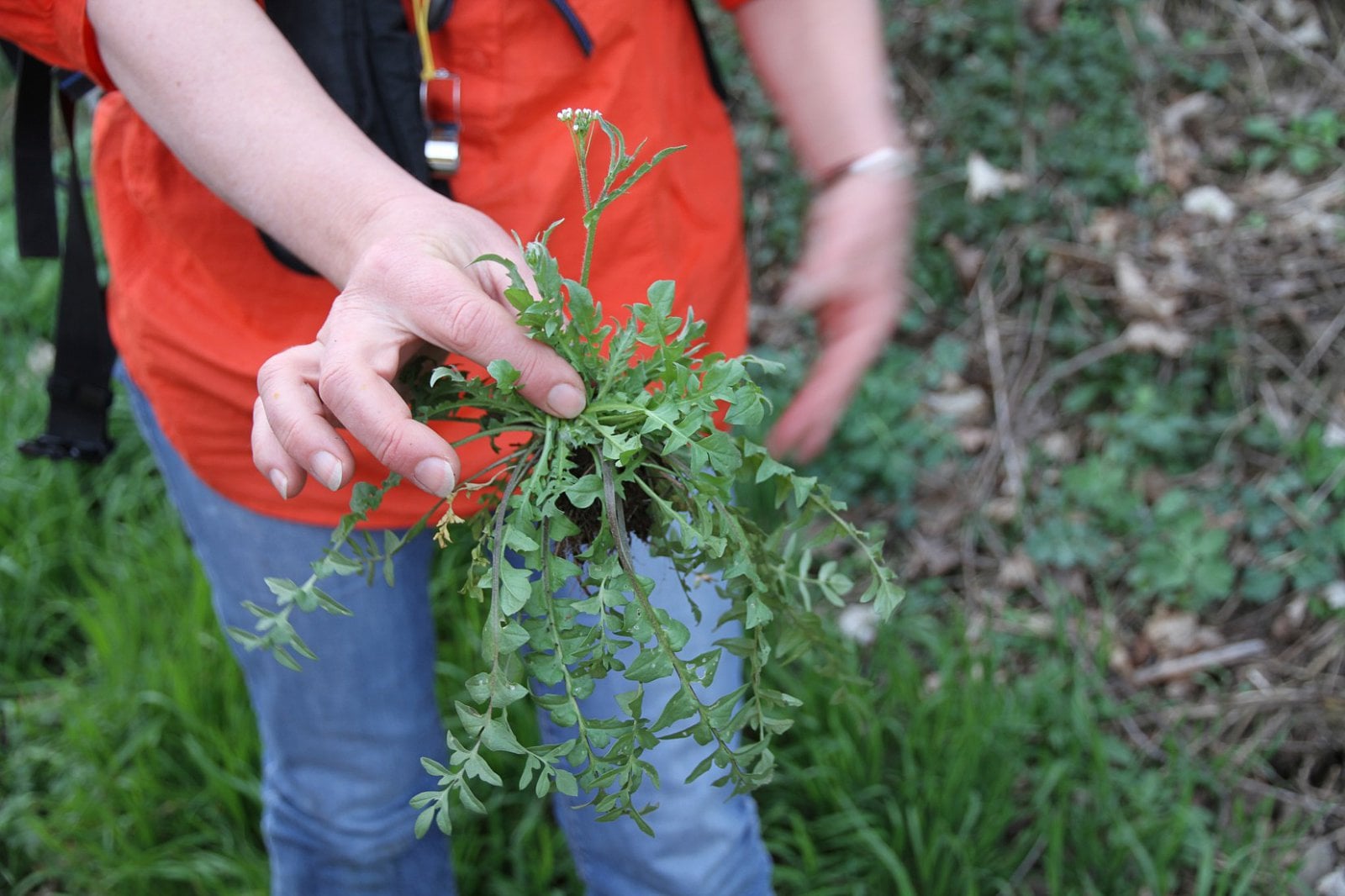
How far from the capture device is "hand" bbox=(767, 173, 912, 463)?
1.46m

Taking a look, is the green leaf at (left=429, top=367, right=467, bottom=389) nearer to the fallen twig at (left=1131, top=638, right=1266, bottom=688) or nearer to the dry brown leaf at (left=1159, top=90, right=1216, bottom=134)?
the fallen twig at (left=1131, top=638, right=1266, bottom=688)

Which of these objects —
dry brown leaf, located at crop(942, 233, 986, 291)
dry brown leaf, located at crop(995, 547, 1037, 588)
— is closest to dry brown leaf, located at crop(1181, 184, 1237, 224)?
dry brown leaf, located at crop(942, 233, 986, 291)

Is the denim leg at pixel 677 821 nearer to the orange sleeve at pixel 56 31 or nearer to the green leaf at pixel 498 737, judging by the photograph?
the green leaf at pixel 498 737

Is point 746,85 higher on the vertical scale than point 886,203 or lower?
lower

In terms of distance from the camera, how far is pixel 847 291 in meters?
1.47

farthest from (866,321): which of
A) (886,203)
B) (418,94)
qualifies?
(418,94)

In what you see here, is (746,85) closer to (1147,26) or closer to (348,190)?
(1147,26)

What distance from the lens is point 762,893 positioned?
156 cm

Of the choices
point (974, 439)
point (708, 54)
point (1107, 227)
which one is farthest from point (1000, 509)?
→ point (708, 54)

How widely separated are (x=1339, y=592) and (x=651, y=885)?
6.17 feet

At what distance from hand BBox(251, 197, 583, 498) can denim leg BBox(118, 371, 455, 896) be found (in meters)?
0.42

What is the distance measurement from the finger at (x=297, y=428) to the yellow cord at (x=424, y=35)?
391mm

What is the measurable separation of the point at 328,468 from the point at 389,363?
0.11 metres

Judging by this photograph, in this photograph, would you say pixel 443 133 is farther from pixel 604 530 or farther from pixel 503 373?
pixel 604 530
